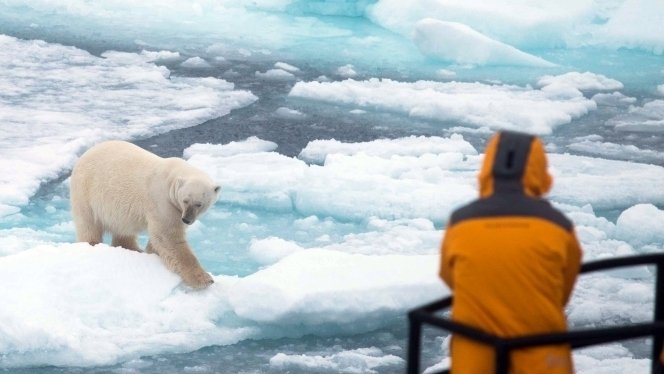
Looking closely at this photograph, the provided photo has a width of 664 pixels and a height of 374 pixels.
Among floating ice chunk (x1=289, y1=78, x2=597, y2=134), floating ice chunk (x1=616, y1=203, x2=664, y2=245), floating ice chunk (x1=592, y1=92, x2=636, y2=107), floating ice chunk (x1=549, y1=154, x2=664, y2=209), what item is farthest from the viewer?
floating ice chunk (x1=592, y1=92, x2=636, y2=107)

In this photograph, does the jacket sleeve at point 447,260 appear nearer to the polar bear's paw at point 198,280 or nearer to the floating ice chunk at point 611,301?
the polar bear's paw at point 198,280

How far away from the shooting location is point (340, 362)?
11.3 feet

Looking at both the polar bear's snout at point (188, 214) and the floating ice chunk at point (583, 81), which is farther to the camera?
the floating ice chunk at point (583, 81)

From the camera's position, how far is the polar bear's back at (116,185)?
12.3ft

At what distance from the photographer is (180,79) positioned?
8.91 meters

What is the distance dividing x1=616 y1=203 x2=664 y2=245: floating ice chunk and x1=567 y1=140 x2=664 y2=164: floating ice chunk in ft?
5.86

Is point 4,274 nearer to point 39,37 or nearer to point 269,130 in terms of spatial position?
point 269,130

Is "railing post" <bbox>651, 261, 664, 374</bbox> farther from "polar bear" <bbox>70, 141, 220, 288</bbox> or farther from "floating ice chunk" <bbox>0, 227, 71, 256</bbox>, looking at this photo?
"floating ice chunk" <bbox>0, 227, 71, 256</bbox>

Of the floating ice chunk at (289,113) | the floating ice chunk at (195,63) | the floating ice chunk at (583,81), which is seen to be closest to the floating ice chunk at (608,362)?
the floating ice chunk at (289,113)

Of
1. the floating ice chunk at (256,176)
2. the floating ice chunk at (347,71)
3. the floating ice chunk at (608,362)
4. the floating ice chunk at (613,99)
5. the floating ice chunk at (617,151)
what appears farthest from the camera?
the floating ice chunk at (347,71)

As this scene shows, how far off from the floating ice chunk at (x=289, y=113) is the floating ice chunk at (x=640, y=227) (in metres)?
3.28

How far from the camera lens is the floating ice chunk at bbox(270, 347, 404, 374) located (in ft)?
11.1

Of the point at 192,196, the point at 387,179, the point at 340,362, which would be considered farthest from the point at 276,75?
the point at 340,362

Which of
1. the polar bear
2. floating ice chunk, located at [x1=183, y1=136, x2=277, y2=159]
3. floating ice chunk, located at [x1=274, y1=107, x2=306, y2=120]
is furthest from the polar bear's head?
floating ice chunk, located at [x1=274, y1=107, x2=306, y2=120]
